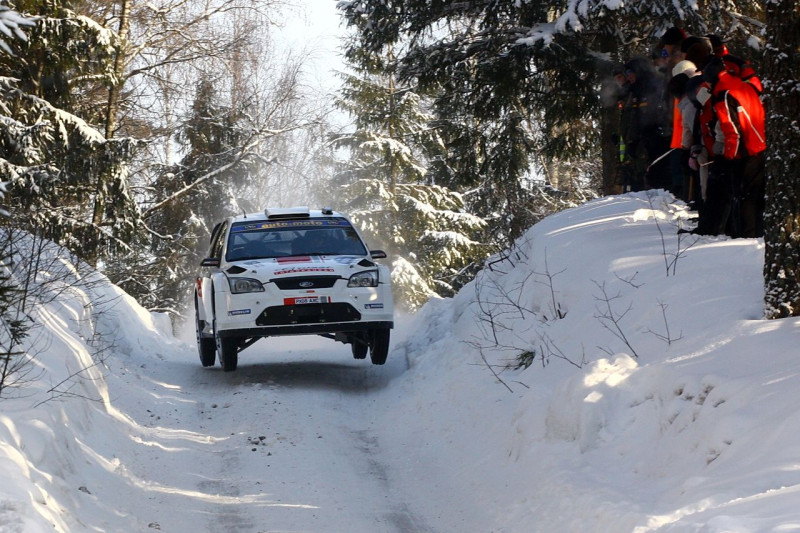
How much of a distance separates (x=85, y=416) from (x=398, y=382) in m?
4.07

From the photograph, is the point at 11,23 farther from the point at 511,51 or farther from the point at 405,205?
the point at 405,205

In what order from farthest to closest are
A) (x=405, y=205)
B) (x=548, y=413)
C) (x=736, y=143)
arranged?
(x=405, y=205)
(x=736, y=143)
(x=548, y=413)

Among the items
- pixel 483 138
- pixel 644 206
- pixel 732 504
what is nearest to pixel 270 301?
pixel 644 206

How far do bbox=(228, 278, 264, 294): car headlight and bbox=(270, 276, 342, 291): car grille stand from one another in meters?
0.17

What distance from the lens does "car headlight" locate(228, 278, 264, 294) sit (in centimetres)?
1072

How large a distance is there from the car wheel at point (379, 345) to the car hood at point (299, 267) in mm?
894

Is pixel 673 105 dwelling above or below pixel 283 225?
above

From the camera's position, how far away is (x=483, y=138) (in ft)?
49.9

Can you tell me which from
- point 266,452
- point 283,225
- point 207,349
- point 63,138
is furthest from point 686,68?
point 63,138

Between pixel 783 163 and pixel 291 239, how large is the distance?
672 cm

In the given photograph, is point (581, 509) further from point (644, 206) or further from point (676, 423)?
point (644, 206)

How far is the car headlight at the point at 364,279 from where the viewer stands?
35.8ft

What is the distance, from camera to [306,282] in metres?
10.8

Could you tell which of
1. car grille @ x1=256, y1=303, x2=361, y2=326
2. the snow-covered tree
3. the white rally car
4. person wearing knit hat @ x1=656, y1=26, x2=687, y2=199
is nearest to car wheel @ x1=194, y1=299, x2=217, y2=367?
the white rally car
